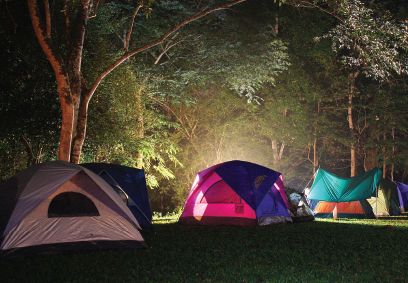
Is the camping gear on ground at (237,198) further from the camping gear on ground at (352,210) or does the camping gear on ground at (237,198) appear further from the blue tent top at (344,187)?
the camping gear on ground at (352,210)

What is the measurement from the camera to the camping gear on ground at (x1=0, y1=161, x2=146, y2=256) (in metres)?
5.31

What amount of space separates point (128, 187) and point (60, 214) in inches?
109

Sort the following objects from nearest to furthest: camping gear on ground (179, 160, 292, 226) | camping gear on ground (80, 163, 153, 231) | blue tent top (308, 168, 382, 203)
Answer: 1. camping gear on ground (80, 163, 153, 231)
2. camping gear on ground (179, 160, 292, 226)
3. blue tent top (308, 168, 382, 203)

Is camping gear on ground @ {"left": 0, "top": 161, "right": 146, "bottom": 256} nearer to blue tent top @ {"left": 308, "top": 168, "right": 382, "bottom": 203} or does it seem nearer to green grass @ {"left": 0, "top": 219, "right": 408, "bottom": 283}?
green grass @ {"left": 0, "top": 219, "right": 408, "bottom": 283}

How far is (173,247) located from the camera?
627 centimetres

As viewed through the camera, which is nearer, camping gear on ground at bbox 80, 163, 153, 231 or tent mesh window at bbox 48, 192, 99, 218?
tent mesh window at bbox 48, 192, 99, 218

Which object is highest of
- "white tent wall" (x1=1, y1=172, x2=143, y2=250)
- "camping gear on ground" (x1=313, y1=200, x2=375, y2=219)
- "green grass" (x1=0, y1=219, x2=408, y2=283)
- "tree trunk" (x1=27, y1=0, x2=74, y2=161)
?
"tree trunk" (x1=27, y1=0, x2=74, y2=161)

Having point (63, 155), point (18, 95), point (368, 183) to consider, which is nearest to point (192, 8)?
point (18, 95)

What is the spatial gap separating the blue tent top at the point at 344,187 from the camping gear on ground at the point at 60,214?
8995 mm

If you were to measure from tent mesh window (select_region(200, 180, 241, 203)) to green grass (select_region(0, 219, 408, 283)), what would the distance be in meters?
2.68

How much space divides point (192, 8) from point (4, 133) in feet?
26.8

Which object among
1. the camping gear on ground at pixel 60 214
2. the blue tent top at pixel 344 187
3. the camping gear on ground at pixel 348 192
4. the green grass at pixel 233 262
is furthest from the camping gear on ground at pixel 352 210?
the camping gear on ground at pixel 60 214

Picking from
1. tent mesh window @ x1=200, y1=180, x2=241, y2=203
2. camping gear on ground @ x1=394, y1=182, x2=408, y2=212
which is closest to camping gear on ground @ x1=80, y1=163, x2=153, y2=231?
tent mesh window @ x1=200, y1=180, x2=241, y2=203

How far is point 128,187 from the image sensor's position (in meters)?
8.43
